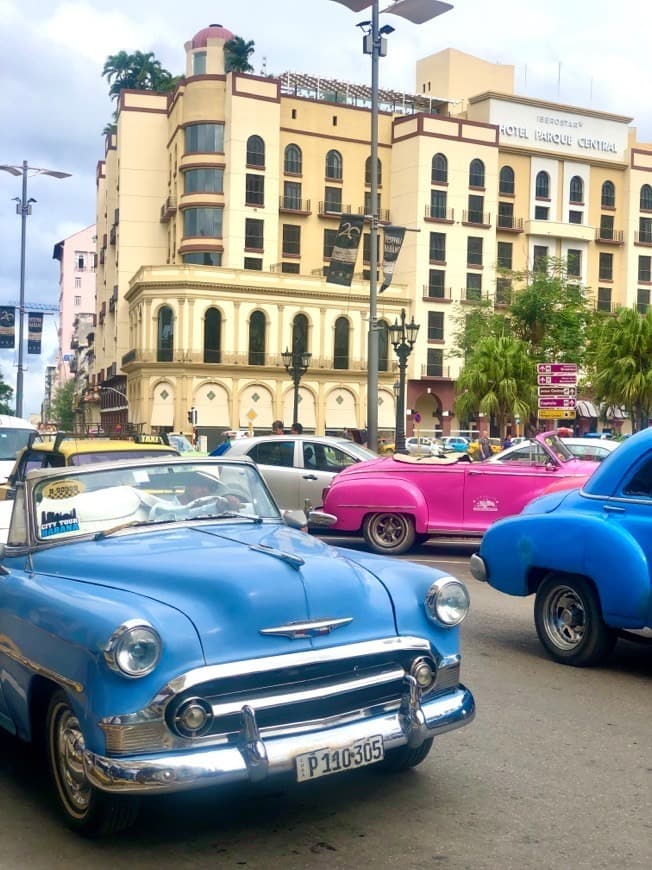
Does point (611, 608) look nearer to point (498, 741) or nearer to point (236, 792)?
point (498, 741)

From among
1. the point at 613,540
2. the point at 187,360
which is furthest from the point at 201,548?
the point at 187,360

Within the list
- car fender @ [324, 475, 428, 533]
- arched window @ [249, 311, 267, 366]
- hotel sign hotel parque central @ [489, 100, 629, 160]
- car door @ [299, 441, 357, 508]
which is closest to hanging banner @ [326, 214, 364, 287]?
car door @ [299, 441, 357, 508]

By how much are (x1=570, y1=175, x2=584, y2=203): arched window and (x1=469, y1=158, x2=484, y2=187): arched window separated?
339 inches

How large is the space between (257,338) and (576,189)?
29.0m

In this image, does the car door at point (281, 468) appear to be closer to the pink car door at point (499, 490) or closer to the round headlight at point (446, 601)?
the pink car door at point (499, 490)

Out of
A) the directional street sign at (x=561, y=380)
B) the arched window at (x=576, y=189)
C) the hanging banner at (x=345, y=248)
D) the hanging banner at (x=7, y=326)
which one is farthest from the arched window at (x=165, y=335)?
the directional street sign at (x=561, y=380)

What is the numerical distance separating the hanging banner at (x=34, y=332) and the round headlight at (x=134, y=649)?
127ft

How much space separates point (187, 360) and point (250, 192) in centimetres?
1227

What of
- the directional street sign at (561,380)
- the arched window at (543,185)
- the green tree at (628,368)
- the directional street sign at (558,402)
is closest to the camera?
the directional street sign at (558,402)

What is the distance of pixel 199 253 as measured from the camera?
225ft

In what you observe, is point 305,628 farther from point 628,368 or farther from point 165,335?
point 165,335

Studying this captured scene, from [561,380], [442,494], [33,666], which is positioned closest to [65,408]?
[561,380]

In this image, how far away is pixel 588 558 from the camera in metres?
7.42

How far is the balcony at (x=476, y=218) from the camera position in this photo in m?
74.6
